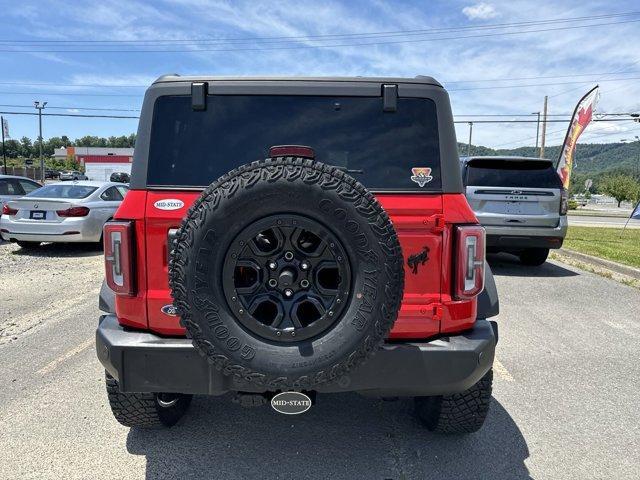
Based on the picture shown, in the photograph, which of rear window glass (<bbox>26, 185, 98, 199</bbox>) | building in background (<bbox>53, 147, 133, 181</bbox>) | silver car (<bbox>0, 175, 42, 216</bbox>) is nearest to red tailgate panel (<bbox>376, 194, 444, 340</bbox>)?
rear window glass (<bbox>26, 185, 98, 199</bbox>)

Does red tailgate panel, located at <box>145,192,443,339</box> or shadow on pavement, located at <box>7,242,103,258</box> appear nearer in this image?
red tailgate panel, located at <box>145,192,443,339</box>

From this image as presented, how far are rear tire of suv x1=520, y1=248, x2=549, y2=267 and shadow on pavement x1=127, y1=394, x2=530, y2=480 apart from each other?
251 inches

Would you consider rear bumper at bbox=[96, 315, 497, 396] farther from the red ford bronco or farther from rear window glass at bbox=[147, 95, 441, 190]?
rear window glass at bbox=[147, 95, 441, 190]

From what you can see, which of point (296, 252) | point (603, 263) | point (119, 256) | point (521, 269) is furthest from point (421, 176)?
point (603, 263)

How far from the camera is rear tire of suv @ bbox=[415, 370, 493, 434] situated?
2.80m

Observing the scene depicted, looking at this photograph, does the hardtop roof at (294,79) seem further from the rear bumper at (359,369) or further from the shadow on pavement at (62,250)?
the shadow on pavement at (62,250)

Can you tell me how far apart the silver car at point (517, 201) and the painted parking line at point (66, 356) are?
6106 millimetres

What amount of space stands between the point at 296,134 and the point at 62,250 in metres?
9.56

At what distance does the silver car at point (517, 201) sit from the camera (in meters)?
8.20

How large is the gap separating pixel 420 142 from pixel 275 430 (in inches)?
78.0

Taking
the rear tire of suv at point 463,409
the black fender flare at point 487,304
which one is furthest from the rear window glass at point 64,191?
the black fender flare at point 487,304

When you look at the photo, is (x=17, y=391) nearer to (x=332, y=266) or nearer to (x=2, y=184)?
(x=332, y=266)

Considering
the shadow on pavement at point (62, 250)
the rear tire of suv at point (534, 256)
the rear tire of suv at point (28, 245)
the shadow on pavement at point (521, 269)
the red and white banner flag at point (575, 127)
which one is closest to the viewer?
the shadow on pavement at point (521, 269)

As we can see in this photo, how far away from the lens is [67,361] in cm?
422
